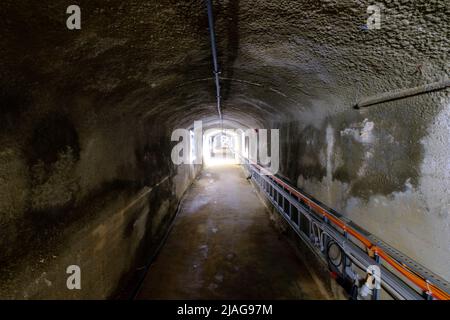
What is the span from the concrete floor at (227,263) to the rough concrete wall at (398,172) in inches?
53.4

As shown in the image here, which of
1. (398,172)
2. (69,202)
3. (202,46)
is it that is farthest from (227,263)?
(202,46)

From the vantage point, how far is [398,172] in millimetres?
1933

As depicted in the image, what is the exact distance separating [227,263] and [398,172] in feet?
9.45

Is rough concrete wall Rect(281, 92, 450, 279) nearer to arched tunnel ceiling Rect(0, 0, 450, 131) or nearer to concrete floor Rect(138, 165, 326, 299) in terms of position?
arched tunnel ceiling Rect(0, 0, 450, 131)

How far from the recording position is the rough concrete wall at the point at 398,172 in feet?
5.22

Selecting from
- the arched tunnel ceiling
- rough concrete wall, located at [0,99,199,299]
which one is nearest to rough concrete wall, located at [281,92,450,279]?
the arched tunnel ceiling

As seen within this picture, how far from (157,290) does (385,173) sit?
3175 mm

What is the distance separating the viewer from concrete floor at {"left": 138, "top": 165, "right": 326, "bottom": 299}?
316 centimetres

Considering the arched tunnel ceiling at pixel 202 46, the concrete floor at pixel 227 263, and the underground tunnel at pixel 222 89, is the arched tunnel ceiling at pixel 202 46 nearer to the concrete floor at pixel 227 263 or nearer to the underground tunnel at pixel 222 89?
the underground tunnel at pixel 222 89

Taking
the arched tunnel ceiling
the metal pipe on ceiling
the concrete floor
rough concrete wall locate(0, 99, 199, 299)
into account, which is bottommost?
the concrete floor

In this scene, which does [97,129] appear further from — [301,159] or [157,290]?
[301,159]

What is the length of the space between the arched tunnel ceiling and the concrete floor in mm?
2539

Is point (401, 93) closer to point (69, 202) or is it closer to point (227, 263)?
point (69, 202)

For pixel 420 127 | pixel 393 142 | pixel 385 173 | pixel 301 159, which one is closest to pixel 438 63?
pixel 420 127
